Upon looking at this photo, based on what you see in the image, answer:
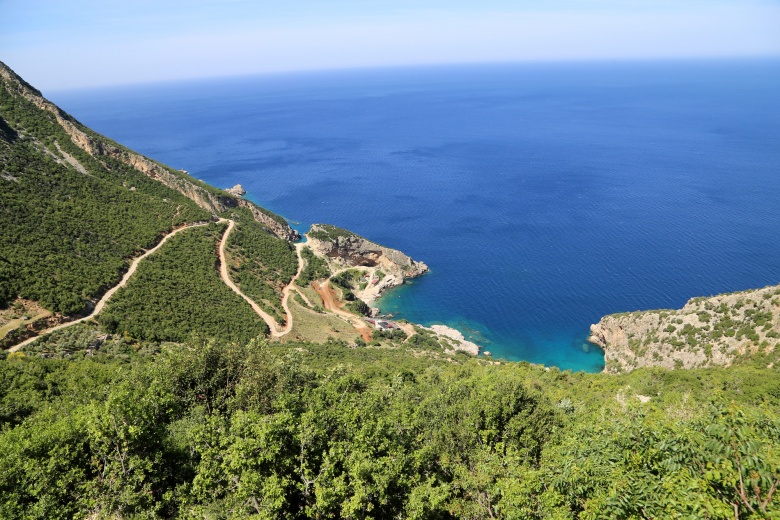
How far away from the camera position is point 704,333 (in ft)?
137

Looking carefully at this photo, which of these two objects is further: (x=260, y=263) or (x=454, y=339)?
(x=260, y=263)

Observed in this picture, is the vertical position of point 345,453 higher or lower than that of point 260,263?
lower

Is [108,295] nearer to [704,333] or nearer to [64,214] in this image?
[64,214]

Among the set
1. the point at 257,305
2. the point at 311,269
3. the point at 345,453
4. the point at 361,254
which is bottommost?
the point at 345,453

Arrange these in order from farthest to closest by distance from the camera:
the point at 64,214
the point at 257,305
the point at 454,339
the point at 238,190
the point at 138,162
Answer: the point at 238,190 → the point at 138,162 → the point at 454,339 → the point at 257,305 → the point at 64,214

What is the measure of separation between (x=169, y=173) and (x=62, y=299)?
1669 inches

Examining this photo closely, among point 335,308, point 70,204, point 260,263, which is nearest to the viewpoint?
point 70,204

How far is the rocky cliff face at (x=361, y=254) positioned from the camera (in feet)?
261

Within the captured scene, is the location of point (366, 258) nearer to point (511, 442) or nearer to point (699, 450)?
point (511, 442)

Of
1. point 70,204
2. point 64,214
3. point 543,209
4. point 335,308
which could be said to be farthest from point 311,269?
point 543,209

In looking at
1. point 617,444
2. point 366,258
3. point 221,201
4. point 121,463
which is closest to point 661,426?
point 617,444

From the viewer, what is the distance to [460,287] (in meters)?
76.2

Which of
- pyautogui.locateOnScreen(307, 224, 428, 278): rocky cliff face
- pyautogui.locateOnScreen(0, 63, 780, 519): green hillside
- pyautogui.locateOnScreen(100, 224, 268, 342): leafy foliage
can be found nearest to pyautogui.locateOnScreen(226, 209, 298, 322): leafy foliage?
pyautogui.locateOnScreen(100, 224, 268, 342): leafy foliage

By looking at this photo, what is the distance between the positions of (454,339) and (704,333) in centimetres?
2895
